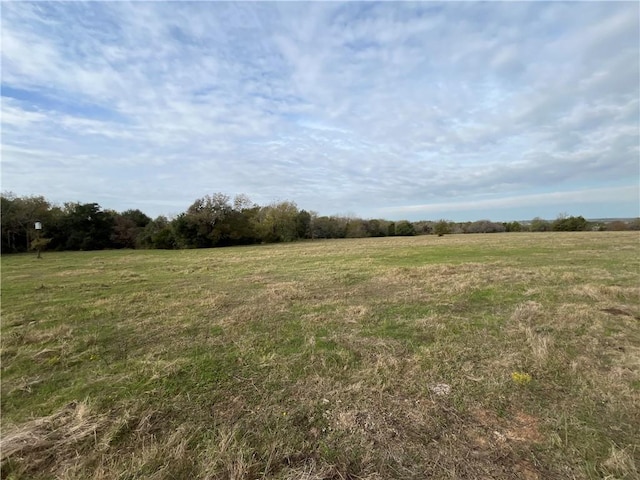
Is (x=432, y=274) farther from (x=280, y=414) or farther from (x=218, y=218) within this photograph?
(x=218, y=218)

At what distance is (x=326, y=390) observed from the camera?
3.63 meters

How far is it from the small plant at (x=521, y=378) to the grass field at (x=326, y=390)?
3 cm

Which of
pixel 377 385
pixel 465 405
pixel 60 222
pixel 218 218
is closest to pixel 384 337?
pixel 377 385

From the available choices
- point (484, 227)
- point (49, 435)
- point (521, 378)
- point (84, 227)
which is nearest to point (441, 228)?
point (484, 227)

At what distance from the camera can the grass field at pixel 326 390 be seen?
8.24 feet

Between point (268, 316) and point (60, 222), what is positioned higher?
point (60, 222)

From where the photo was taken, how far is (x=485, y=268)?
12.9 m

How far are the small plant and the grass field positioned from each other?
26 mm

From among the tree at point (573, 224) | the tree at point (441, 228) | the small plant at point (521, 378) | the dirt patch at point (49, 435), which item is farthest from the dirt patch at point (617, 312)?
the tree at point (573, 224)

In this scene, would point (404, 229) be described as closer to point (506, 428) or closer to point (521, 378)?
point (521, 378)

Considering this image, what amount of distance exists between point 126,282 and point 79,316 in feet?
16.5

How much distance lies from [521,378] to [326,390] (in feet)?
8.18

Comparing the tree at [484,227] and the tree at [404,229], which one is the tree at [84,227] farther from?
the tree at [484,227]

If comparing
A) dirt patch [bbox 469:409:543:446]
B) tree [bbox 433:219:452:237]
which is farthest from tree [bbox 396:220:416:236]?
→ dirt patch [bbox 469:409:543:446]
